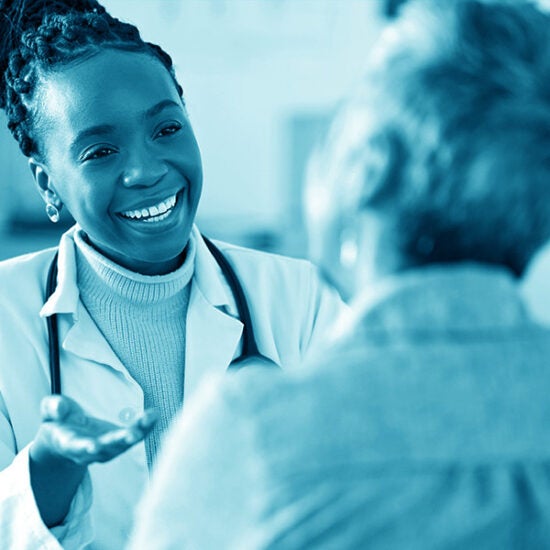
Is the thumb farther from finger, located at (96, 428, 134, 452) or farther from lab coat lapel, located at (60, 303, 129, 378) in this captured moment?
lab coat lapel, located at (60, 303, 129, 378)

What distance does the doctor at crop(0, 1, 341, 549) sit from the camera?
1107 mm

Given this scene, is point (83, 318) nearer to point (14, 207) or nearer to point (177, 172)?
point (177, 172)

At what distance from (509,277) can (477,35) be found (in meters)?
0.19

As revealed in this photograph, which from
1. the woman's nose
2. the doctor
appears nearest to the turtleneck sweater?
the doctor

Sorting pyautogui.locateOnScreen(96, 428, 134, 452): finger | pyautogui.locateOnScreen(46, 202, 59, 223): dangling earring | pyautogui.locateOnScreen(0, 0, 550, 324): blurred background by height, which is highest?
pyautogui.locateOnScreen(96, 428, 134, 452): finger

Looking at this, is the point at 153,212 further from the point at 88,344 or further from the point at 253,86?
the point at 253,86

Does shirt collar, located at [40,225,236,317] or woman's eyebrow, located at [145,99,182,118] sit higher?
woman's eyebrow, located at [145,99,182,118]

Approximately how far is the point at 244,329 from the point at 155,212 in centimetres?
24

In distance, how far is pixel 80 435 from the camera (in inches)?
28.4

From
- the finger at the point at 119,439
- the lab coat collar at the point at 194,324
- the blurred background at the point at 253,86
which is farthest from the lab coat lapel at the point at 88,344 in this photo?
the blurred background at the point at 253,86

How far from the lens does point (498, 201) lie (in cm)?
56

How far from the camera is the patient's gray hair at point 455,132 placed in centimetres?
55

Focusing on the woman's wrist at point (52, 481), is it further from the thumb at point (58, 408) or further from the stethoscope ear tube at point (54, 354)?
the stethoscope ear tube at point (54, 354)

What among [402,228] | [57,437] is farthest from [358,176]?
[57,437]
